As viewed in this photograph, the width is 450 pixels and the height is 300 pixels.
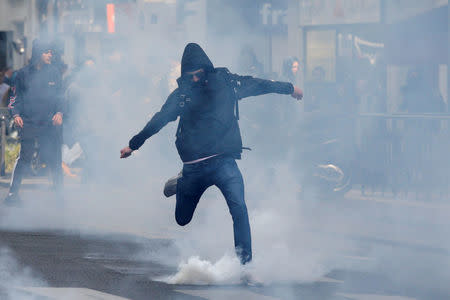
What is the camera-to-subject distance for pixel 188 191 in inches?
310

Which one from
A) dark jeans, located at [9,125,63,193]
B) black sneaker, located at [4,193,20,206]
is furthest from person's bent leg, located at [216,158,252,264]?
black sneaker, located at [4,193,20,206]

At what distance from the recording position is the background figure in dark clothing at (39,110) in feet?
40.0

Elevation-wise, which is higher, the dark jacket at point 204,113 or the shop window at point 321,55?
the dark jacket at point 204,113

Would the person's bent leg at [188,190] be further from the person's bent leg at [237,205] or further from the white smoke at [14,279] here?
the white smoke at [14,279]

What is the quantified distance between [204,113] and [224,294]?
1.20 metres

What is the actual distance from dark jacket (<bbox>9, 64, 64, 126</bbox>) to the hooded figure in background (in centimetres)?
459

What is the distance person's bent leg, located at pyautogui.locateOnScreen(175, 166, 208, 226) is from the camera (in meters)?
7.79

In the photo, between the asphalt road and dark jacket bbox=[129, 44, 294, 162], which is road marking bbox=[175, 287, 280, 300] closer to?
the asphalt road

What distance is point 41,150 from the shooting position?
12.6m

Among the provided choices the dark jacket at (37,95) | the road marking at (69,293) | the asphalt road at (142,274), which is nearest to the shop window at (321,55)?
the dark jacket at (37,95)

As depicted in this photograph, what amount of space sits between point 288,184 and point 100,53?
1822 centimetres

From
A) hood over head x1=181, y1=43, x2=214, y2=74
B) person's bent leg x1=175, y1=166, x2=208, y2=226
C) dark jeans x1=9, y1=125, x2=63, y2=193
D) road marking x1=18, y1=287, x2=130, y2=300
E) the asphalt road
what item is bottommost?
the asphalt road

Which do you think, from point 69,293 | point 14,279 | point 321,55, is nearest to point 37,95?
point 14,279

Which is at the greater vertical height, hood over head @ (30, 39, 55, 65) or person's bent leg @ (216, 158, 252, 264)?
hood over head @ (30, 39, 55, 65)
